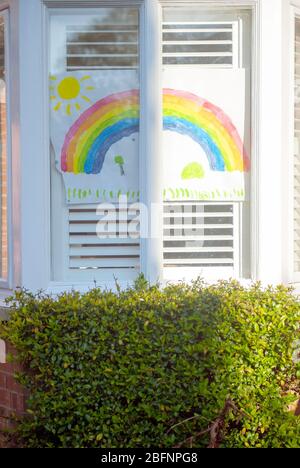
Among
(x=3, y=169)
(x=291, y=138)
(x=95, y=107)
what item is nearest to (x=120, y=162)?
(x=95, y=107)

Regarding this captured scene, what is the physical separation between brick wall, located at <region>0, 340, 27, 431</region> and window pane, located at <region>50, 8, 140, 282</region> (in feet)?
2.30

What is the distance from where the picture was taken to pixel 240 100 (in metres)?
4.84

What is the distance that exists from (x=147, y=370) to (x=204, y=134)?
5.54ft

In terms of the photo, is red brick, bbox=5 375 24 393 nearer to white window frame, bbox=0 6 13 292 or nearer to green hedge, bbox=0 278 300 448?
green hedge, bbox=0 278 300 448

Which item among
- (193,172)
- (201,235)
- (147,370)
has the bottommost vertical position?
(147,370)

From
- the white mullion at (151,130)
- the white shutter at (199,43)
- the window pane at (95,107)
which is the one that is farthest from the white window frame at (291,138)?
the window pane at (95,107)

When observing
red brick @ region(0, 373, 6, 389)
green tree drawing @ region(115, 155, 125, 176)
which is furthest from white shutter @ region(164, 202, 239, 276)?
red brick @ region(0, 373, 6, 389)

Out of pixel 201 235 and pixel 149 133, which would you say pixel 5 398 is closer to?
pixel 201 235

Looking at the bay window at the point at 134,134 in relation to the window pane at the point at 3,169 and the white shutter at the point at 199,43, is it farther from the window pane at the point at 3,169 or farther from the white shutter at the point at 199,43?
the window pane at the point at 3,169

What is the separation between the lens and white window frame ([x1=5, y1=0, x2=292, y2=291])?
15.4 feet

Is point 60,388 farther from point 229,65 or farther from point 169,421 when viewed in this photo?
point 229,65

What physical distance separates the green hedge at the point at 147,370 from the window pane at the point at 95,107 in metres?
0.60

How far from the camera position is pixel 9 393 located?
16.1ft
